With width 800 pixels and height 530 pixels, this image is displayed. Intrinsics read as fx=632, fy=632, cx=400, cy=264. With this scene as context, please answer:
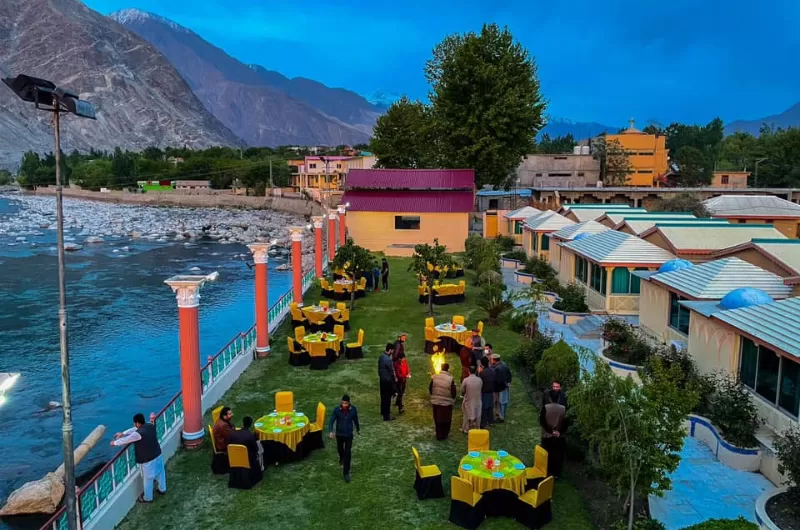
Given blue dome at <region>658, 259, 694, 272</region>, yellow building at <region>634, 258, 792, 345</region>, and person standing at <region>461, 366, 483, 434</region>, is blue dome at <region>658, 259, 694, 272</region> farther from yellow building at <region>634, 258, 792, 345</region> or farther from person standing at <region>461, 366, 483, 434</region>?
person standing at <region>461, 366, 483, 434</region>

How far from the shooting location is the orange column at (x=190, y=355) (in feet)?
36.4

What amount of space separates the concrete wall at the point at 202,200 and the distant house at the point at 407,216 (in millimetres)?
32624

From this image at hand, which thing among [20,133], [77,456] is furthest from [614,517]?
[20,133]

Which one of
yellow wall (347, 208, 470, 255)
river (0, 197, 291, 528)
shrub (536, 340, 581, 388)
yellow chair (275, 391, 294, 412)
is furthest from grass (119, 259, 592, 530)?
yellow wall (347, 208, 470, 255)

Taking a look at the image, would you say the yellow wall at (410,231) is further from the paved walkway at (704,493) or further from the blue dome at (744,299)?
the paved walkway at (704,493)

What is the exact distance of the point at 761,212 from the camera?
33500 millimetres

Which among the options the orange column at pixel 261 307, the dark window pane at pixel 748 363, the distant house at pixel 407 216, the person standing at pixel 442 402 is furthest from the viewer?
the distant house at pixel 407 216

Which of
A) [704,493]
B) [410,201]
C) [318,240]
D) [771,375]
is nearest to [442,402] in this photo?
[704,493]

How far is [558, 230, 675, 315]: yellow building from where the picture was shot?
1952 centimetres

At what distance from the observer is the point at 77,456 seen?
1318cm

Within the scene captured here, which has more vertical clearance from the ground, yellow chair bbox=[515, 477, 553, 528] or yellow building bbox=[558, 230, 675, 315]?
yellow building bbox=[558, 230, 675, 315]

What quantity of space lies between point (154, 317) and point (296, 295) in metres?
9.17

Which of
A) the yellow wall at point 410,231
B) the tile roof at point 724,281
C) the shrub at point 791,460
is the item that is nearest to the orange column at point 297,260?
the tile roof at point 724,281

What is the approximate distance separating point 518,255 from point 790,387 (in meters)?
23.0
